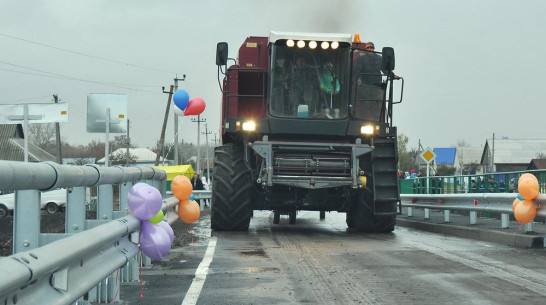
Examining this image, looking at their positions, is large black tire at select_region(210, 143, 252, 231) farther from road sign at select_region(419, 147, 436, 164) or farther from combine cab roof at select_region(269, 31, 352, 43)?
road sign at select_region(419, 147, 436, 164)

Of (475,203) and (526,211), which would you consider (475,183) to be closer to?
(475,203)

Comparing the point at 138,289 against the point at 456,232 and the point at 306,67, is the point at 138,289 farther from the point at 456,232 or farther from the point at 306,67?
the point at 456,232

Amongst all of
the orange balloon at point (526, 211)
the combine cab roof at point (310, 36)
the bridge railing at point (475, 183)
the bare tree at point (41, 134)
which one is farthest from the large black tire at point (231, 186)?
the bare tree at point (41, 134)

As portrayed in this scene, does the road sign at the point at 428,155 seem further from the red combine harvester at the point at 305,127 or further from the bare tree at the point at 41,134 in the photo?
the bare tree at the point at 41,134

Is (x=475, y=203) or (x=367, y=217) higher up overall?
(x=475, y=203)

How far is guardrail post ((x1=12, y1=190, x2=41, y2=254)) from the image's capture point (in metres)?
4.08

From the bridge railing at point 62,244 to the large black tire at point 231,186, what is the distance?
8.67 m

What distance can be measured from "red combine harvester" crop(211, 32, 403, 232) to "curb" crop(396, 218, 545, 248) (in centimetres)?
147

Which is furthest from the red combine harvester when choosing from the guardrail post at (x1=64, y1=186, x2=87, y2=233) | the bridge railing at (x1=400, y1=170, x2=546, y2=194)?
the guardrail post at (x1=64, y1=186, x2=87, y2=233)

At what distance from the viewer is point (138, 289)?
7621 mm

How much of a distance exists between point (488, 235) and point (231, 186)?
494cm

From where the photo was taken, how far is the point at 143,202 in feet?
21.0

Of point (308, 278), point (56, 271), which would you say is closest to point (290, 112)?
point (308, 278)

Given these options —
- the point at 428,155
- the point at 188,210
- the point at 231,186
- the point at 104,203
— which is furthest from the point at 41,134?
the point at 104,203
